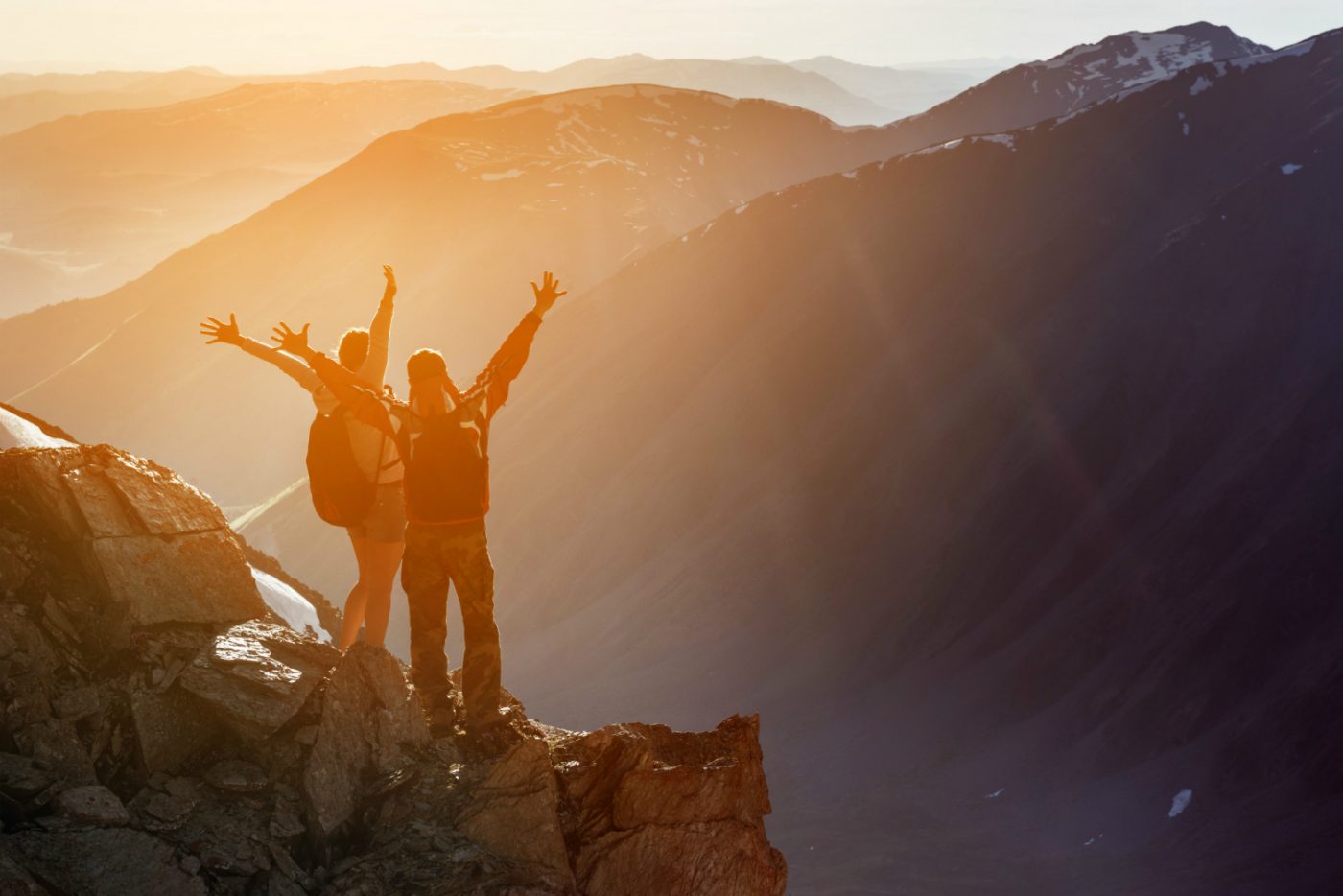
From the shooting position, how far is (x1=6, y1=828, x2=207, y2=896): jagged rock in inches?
215

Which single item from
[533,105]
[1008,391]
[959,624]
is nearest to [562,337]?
[1008,391]

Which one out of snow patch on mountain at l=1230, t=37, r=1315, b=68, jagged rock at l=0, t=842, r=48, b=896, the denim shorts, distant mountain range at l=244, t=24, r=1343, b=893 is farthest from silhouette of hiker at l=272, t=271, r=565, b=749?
snow patch on mountain at l=1230, t=37, r=1315, b=68

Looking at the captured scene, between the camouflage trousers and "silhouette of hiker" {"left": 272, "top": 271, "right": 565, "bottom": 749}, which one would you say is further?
the camouflage trousers

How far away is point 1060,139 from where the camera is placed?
5794 cm

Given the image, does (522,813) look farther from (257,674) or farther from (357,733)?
(257,674)

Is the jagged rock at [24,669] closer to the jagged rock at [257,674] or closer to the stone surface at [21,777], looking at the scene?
the stone surface at [21,777]

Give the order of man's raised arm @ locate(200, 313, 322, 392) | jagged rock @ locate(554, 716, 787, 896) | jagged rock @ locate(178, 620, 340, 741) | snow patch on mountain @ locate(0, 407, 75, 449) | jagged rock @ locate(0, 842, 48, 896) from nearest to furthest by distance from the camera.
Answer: jagged rock @ locate(0, 842, 48, 896) < jagged rock @ locate(178, 620, 340, 741) < jagged rock @ locate(554, 716, 787, 896) < man's raised arm @ locate(200, 313, 322, 392) < snow patch on mountain @ locate(0, 407, 75, 449)

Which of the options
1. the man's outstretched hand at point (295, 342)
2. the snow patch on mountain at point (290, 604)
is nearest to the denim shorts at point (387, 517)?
the man's outstretched hand at point (295, 342)

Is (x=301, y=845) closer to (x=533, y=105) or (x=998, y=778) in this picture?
(x=998, y=778)

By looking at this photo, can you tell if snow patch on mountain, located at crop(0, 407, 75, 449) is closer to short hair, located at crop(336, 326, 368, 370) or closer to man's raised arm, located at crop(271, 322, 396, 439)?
short hair, located at crop(336, 326, 368, 370)

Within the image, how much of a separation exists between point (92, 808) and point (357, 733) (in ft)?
4.76

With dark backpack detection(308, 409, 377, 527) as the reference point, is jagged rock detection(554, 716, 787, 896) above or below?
below

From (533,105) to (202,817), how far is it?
10223cm

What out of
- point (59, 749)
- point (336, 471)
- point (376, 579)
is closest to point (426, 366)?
point (336, 471)
